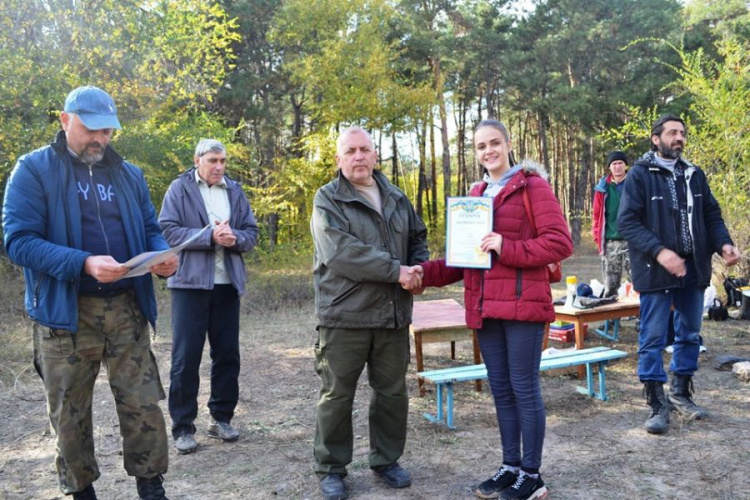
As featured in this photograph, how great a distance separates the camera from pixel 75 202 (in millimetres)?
2906

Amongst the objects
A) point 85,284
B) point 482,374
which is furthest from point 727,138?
point 85,284

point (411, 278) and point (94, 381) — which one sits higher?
point (411, 278)

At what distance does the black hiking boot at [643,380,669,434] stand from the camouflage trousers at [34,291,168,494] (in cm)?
Result: 317

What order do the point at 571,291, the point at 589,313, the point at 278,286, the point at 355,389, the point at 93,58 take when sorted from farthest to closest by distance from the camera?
the point at 278,286
the point at 93,58
the point at 571,291
the point at 589,313
the point at 355,389

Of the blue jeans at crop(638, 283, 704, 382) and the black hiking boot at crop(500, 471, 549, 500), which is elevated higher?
the blue jeans at crop(638, 283, 704, 382)

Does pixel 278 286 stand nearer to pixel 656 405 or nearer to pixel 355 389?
pixel 656 405

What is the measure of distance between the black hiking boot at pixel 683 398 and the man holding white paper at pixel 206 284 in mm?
3169

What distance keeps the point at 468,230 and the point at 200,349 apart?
204cm

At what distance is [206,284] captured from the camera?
13.3 feet

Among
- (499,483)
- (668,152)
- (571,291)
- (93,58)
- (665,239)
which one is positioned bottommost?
(499,483)

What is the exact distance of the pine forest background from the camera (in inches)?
372

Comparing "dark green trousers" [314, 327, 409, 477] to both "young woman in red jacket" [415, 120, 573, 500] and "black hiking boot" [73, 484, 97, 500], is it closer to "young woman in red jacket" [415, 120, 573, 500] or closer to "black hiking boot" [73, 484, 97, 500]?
"young woman in red jacket" [415, 120, 573, 500]

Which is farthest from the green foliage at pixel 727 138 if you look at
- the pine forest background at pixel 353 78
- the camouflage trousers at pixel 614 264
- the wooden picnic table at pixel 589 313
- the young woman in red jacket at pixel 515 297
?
the young woman in red jacket at pixel 515 297

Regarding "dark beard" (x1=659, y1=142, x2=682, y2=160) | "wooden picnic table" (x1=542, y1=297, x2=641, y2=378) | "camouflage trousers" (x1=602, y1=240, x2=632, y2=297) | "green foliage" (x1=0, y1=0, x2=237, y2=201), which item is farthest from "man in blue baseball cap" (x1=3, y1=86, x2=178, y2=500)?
"green foliage" (x1=0, y1=0, x2=237, y2=201)
